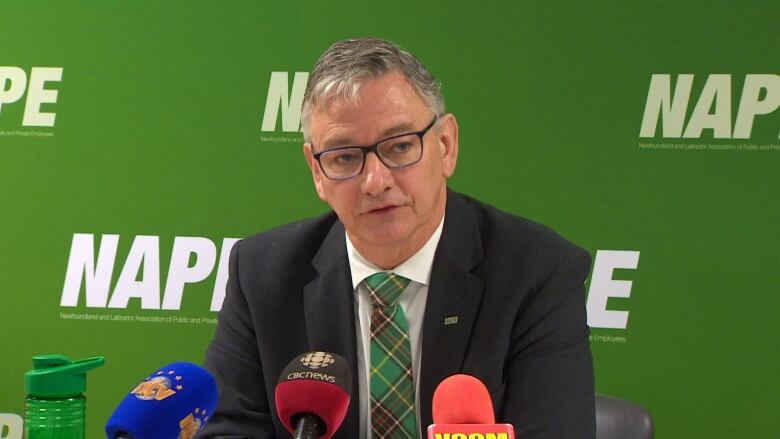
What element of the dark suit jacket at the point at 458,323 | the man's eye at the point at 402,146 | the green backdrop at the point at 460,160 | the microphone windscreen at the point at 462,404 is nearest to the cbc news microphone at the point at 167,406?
the microphone windscreen at the point at 462,404

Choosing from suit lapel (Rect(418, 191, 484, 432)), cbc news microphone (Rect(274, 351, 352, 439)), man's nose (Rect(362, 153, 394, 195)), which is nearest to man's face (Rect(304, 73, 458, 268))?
man's nose (Rect(362, 153, 394, 195))

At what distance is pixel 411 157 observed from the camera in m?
2.21

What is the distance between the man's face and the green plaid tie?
15 centimetres

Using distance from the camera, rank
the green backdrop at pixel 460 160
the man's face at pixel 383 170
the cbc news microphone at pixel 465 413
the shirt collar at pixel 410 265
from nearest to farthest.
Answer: the cbc news microphone at pixel 465 413, the man's face at pixel 383 170, the shirt collar at pixel 410 265, the green backdrop at pixel 460 160

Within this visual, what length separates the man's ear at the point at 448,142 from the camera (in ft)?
7.73

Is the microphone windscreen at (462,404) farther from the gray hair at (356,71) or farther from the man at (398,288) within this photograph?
the gray hair at (356,71)

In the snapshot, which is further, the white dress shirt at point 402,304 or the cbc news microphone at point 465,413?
the white dress shirt at point 402,304

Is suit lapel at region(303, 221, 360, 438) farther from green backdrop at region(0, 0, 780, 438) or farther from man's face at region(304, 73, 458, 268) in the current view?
green backdrop at region(0, 0, 780, 438)

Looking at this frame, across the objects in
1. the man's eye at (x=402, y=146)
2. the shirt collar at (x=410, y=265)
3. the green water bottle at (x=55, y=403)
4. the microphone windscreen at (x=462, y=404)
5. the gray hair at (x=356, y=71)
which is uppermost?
the gray hair at (x=356, y=71)

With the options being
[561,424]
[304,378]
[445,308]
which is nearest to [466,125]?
[445,308]

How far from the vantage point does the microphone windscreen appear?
148 centimetres

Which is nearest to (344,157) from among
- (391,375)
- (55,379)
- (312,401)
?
(391,375)

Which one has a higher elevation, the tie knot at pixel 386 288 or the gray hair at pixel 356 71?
the gray hair at pixel 356 71

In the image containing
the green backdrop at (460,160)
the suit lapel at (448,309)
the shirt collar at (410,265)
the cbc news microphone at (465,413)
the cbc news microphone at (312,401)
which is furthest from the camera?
the green backdrop at (460,160)
